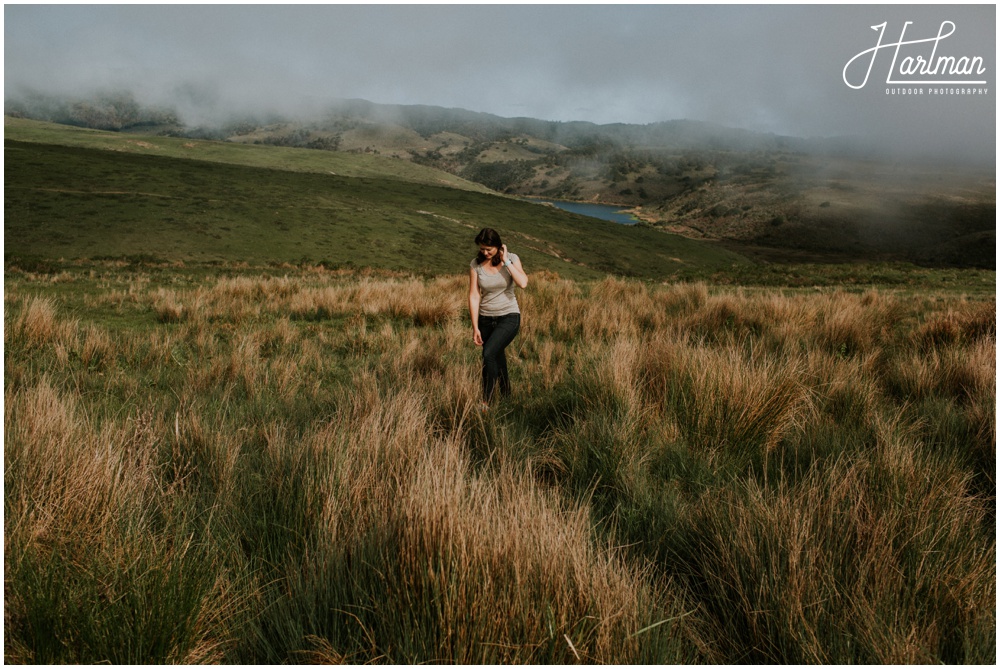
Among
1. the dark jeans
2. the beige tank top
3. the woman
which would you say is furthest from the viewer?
the beige tank top

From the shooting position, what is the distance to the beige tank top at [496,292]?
205 inches

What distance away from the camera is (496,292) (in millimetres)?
5234

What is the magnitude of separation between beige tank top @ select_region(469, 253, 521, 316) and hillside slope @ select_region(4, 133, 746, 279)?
25.5 meters

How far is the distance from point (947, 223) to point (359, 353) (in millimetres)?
90247

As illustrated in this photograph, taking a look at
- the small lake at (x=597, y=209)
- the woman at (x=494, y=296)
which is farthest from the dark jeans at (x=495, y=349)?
the small lake at (x=597, y=209)

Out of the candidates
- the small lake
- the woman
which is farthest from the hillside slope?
the small lake

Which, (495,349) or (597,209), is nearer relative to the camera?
(495,349)

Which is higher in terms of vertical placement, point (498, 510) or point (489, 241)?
point (489, 241)

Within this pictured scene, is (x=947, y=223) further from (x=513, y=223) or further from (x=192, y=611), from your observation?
(x=192, y=611)

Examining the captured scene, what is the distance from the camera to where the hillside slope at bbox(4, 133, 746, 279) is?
96.2ft

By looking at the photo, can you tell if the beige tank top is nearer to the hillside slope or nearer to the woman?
the woman

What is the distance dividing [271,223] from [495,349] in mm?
35085

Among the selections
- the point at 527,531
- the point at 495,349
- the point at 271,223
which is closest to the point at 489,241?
the point at 495,349

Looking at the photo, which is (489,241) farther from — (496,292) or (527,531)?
(527,531)
